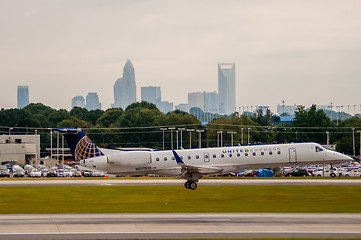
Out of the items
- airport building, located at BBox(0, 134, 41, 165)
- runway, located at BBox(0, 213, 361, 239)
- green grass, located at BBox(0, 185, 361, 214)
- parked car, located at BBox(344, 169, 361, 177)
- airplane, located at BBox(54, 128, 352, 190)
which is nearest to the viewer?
runway, located at BBox(0, 213, 361, 239)

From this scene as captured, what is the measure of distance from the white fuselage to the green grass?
183 centimetres

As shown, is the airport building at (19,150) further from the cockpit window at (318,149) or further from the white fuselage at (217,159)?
the cockpit window at (318,149)

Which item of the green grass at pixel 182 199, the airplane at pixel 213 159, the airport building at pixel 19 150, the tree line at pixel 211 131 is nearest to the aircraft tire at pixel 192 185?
the green grass at pixel 182 199

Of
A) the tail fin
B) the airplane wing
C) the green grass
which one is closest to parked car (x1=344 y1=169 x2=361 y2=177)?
the green grass

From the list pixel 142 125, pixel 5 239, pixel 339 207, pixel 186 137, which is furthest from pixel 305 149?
pixel 142 125

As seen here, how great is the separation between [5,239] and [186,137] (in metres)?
146

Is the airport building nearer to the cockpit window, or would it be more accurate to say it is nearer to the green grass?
the green grass

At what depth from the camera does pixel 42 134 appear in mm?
193500

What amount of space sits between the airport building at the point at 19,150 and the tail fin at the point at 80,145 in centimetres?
8711

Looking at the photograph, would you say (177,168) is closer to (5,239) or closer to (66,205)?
(66,205)

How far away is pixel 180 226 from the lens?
27.6 metres

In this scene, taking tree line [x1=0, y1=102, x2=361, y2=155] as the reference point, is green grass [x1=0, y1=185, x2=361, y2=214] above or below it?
below

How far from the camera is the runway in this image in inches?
986

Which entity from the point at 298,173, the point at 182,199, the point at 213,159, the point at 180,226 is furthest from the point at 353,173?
the point at 180,226
